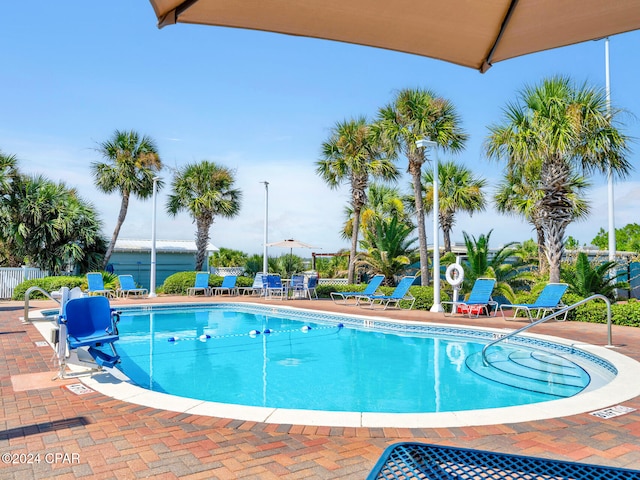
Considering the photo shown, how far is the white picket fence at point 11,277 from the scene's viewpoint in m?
18.3

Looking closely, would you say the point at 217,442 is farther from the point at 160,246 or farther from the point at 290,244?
the point at 160,246

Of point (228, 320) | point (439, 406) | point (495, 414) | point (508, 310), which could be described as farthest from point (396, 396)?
point (508, 310)

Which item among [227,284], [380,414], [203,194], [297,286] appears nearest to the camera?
[380,414]

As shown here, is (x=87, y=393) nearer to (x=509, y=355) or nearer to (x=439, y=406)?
(x=439, y=406)

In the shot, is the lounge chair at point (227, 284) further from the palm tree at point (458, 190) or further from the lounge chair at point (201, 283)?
the palm tree at point (458, 190)

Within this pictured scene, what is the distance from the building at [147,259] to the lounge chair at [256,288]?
6125 millimetres

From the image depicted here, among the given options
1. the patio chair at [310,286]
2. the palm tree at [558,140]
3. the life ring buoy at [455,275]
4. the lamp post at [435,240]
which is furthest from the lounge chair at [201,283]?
the palm tree at [558,140]

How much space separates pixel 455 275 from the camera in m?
12.7

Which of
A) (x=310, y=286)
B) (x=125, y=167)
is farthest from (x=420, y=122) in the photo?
(x=125, y=167)

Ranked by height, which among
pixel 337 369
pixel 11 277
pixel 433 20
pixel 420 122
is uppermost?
pixel 420 122

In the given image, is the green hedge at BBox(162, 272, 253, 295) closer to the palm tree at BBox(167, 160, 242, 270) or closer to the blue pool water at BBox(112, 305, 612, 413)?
the palm tree at BBox(167, 160, 242, 270)

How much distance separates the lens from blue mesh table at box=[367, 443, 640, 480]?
168 centimetres

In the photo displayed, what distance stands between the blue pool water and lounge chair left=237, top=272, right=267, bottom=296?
7623 mm

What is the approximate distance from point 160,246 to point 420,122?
17758mm
